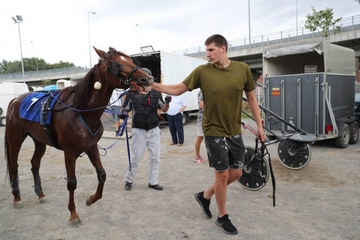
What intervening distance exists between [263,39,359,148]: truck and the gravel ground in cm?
148

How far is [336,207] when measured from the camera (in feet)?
11.1

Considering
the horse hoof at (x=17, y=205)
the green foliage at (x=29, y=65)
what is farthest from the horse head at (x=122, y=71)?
the green foliage at (x=29, y=65)

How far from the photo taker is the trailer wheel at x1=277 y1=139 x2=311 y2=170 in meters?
4.93

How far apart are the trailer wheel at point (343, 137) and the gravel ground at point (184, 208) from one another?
1.50 meters

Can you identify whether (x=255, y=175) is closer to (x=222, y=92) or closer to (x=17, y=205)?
(x=222, y=92)

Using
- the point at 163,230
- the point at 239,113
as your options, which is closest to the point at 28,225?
the point at 163,230

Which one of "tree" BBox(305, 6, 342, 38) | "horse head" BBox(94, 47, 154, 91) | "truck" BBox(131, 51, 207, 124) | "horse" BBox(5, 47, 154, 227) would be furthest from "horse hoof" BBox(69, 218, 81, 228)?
"tree" BBox(305, 6, 342, 38)

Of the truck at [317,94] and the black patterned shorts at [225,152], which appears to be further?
the truck at [317,94]

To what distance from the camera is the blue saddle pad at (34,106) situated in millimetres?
3244

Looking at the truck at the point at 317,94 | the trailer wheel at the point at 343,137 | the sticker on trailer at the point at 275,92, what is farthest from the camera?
the sticker on trailer at the point at 275,92

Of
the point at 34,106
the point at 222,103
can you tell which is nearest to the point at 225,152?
the point at 222,103

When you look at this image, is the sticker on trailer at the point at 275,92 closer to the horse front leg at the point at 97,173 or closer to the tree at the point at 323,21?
the horse front leg at the point at 97,173

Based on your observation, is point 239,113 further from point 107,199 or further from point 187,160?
point 187,160

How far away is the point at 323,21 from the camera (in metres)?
19.2
